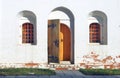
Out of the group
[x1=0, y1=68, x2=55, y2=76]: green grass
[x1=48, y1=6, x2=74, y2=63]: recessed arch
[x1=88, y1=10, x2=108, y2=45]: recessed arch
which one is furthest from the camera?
[x1=88, y1=10, x2=108, y2=45]: recessed arch

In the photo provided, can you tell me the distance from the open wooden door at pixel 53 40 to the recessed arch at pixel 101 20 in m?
1.69

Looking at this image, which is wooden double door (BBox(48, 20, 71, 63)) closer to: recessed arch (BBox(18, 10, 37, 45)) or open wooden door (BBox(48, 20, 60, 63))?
open wooden door (BBox(48, 20, 60, 63))

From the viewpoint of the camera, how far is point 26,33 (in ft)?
77.2

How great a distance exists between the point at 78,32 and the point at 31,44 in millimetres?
2360

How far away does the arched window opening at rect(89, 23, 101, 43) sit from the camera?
23.8 m

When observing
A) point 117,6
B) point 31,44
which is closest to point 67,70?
point 31,44

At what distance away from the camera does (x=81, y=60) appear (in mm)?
23219

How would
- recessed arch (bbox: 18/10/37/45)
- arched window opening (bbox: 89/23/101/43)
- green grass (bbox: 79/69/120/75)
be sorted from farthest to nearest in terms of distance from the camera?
arched window opening (bbox: 89/23/101/43) < recessed arch (bbox: 18/10/37/45) < green grass (bbox: 79/69/120/75)

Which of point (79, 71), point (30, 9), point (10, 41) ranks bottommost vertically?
point (79, 71)

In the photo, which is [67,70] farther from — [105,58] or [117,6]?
[117,6]

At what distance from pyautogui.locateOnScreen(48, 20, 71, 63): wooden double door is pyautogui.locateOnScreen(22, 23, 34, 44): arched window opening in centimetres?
91

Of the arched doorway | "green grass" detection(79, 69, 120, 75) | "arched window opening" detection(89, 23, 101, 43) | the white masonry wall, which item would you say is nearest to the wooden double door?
the arched doorway

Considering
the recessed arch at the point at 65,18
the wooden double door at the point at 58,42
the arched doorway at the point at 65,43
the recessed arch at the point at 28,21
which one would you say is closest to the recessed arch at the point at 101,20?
the recessed arch at the point at 65,18

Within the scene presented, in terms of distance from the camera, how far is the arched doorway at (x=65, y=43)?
24.2 meters
